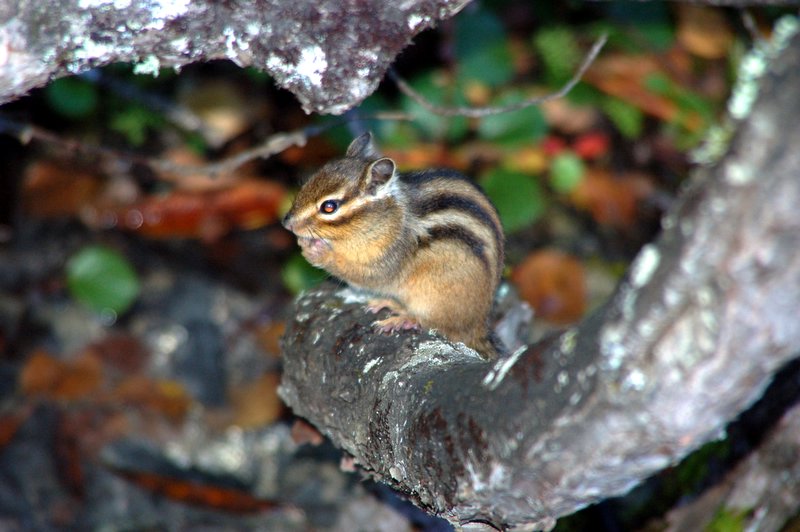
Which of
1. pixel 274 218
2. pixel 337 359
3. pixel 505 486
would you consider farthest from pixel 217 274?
pixel 505 486

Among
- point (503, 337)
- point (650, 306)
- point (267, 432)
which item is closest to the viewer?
point (650, 306)

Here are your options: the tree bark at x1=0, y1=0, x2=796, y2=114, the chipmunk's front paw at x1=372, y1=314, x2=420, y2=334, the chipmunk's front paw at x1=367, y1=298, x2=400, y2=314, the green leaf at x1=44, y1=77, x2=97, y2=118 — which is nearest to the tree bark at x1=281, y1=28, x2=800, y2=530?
the chipmunk's front paw at x1=372, y1=314, x2=420, y2=334

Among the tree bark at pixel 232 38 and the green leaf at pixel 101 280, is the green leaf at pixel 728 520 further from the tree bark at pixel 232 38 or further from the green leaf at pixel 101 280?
the green leaf at pixel 101 280

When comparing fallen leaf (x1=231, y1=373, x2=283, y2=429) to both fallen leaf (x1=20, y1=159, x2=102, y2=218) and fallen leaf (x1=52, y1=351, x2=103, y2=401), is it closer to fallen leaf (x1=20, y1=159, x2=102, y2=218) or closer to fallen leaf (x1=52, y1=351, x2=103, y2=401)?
fallen leaf (x1=52, y1=351, x2=103, y2=401)

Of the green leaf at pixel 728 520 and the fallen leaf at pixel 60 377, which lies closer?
the green leaf at pixel 728 520

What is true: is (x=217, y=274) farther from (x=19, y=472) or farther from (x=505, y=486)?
(x=505, y=486)

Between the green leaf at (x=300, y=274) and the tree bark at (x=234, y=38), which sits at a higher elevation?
the tree bark at (x=234, y=38)

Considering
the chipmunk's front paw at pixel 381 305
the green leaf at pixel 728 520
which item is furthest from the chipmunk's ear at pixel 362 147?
the green leaf at pixel 728 520

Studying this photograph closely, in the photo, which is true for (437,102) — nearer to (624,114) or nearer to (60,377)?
(624,114)
